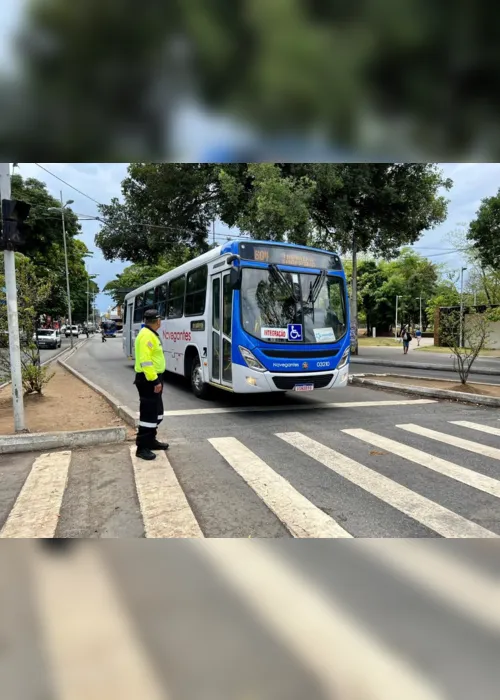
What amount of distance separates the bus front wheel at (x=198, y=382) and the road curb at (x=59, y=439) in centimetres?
386

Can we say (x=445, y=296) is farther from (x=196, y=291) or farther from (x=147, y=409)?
(x=147, y=409)

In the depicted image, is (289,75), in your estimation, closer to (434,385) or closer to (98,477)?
(98,477)

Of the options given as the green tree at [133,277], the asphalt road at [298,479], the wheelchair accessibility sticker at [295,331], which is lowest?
the asphalt road at [298,479]

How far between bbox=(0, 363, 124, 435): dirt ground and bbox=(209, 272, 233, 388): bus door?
217 centimetres

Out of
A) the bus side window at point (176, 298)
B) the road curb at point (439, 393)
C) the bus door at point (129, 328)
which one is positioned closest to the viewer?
the road curb at point (439, 393)

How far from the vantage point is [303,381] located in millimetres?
9008

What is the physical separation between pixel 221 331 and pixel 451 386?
653cm

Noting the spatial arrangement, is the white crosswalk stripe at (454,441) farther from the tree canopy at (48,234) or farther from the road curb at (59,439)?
the tree canopy at (48,234)

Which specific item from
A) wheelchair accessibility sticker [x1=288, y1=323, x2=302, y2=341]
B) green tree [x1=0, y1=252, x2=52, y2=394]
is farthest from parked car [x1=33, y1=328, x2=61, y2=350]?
wheelchair accessibility sticker [x1=288, y1=323, x2=302, y2=341]

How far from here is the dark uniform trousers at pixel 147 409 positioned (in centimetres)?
608

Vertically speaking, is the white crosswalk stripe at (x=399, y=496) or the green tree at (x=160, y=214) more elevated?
the green tree at (x=160, y=214)

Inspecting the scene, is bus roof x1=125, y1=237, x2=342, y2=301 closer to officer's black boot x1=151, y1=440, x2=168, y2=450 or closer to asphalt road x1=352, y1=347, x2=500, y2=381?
officer's black boot x1=151, y1=440, x2=168, y2=450

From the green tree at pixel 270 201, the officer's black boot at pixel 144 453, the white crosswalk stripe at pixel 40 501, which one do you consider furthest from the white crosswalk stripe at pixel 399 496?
the green tree at pixel 270 201

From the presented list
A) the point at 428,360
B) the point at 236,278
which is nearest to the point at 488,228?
the point at 428,360
